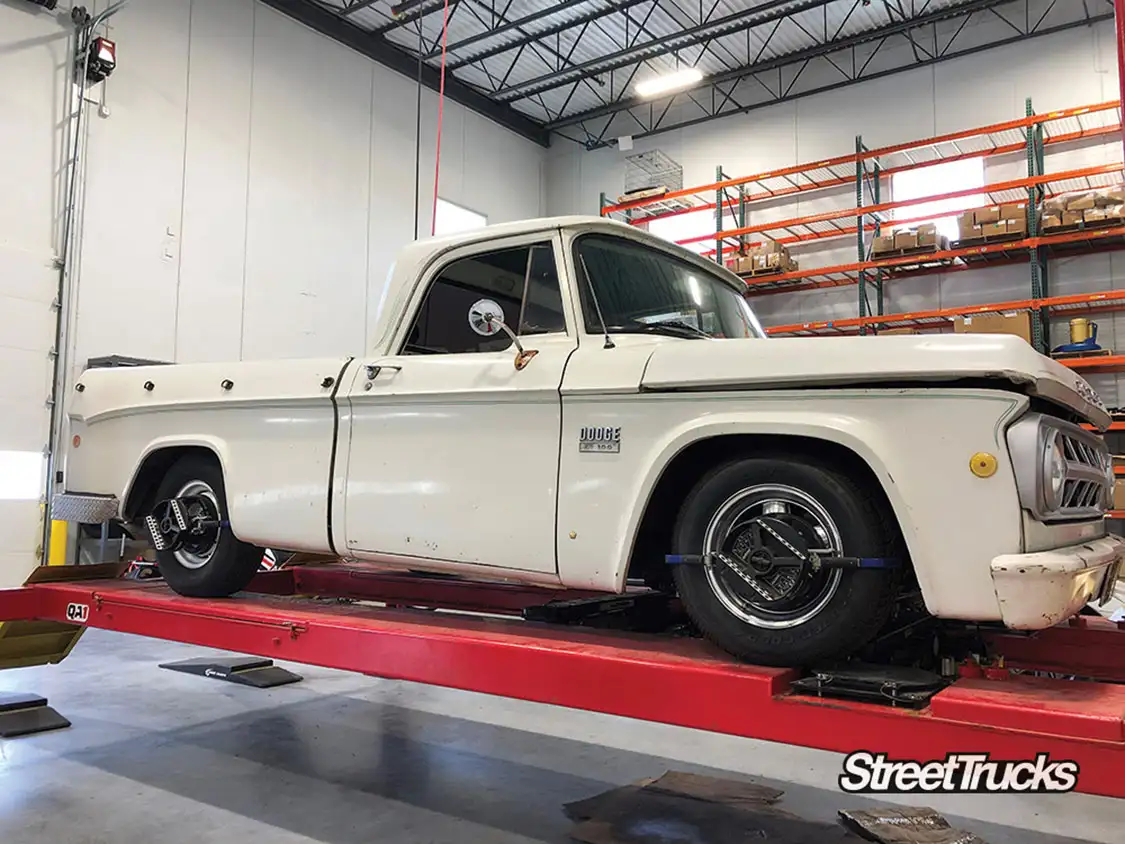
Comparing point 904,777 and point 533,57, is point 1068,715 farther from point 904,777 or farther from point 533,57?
point 533,57

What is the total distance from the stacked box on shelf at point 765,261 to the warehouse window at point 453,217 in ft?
16.2

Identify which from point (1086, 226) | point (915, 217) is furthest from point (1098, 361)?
point (915, 217)

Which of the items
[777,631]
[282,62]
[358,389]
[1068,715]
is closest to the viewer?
[1068,715]

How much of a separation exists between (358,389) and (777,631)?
6.45 ft

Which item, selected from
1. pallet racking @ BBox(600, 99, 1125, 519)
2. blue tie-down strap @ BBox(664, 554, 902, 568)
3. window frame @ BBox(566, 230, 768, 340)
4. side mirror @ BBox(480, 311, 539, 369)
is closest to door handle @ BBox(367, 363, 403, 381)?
side mirror @ BBox(480, 311, 539, 369)

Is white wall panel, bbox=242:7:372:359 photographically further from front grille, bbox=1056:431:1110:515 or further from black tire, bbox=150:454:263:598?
front grille, bbox=1056:431:1110:515

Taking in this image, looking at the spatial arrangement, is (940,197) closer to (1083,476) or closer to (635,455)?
(1083,476)

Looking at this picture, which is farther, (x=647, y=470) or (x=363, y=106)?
(x=363, y=106)

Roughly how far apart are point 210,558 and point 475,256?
1.96 meters

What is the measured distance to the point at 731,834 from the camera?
3.73 meters

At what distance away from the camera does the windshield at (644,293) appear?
3396mm

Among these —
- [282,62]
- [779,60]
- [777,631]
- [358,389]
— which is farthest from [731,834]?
[779,60]

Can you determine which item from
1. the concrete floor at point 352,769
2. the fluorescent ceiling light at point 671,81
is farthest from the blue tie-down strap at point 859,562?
the fluorescent ceiling light at point 671,81

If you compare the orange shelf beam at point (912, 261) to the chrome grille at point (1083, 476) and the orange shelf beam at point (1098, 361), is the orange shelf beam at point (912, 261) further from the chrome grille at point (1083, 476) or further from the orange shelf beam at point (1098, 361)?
the chrome grille at point (1083, 476)
